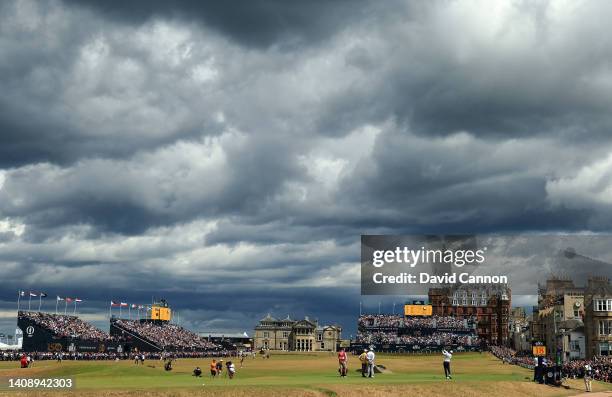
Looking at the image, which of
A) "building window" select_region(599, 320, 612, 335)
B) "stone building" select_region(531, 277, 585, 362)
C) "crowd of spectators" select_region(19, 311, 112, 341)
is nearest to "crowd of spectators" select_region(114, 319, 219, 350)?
"crowd of spectators" select_region(19, 311, 112, 341)

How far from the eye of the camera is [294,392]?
39750 millimetres

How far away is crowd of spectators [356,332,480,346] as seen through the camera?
177 meters

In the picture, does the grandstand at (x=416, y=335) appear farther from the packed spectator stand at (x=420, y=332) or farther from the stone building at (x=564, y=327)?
the stone building at (x=564, y=327)

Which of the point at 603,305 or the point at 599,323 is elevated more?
the point at 603,305

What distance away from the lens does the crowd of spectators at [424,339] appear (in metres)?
177

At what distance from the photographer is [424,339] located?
181 m

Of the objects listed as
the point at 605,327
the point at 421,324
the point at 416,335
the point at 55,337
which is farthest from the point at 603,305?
the point at 55,337

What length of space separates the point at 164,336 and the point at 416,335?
64.2 meters

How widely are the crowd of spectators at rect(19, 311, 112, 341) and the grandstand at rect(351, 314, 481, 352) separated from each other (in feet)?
195

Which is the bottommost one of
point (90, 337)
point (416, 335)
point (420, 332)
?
point (90, 337)

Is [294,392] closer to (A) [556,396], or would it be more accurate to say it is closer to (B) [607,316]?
(A) [556,396]

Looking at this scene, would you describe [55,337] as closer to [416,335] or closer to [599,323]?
[416,335]

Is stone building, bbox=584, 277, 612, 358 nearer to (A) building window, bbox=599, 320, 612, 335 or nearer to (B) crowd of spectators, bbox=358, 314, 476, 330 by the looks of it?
(A) building window, bbox=599, 320, 612, 335

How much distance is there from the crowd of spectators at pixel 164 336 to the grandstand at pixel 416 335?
4014 centimetres
